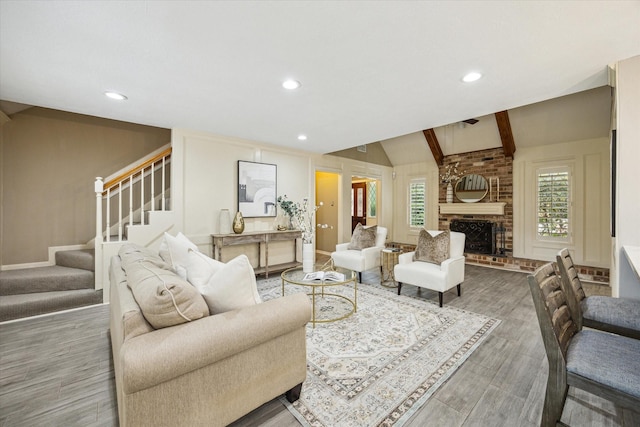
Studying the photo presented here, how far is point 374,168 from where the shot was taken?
7027 mm

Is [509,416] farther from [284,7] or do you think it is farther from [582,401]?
[284,7]

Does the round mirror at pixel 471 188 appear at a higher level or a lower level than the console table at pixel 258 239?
higher

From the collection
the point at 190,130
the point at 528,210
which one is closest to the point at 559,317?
the point at 190,130

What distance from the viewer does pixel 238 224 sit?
4.35 m

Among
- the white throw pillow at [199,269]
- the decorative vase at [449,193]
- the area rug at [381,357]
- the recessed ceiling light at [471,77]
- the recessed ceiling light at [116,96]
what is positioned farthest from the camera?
the decorative vase at [449,193]

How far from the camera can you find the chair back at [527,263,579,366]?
1212mm

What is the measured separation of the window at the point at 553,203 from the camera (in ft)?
16.0

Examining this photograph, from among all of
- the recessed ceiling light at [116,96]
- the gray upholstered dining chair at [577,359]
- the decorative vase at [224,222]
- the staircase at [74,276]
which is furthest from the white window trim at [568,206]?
the recessed ceiling light at [116,96]

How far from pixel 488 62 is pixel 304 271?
2.68 meters

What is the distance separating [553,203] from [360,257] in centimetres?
396

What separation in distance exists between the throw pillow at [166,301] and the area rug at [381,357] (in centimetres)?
88

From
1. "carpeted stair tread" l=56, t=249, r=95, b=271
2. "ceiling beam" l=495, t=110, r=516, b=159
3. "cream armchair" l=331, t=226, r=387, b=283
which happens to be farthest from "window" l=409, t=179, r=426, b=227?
"carpeted stair tread" l=56, t=249, r=95, b=271

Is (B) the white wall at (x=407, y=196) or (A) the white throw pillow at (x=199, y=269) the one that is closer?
(A) the white throw pillow at (x=199, y=269)

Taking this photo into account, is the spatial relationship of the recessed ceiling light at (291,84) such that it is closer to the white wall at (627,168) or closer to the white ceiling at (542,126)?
the white wall at (627,168)
